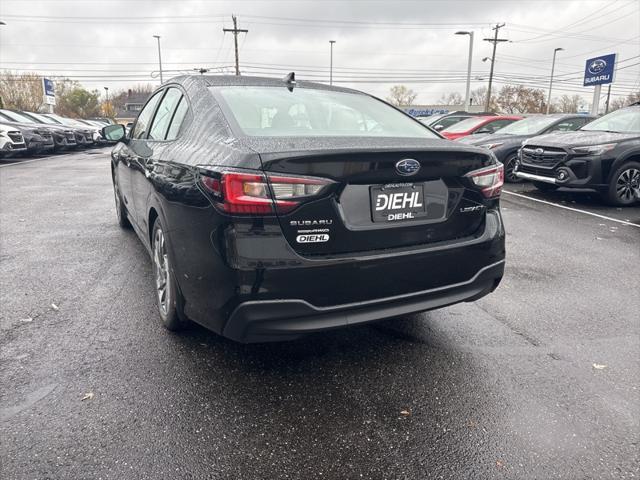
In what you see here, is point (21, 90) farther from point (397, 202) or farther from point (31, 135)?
point (397, 202)

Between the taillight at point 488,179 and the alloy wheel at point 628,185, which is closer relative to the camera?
the taillight at point 488,179

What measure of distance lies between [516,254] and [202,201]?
391cm

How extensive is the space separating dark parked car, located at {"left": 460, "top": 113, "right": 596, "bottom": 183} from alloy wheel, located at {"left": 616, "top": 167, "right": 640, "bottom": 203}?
242 centimetres

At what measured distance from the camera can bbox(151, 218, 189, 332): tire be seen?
2729mm

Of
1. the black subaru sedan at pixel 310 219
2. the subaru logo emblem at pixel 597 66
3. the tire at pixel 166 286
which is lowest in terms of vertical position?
the tire at pixel 166 286

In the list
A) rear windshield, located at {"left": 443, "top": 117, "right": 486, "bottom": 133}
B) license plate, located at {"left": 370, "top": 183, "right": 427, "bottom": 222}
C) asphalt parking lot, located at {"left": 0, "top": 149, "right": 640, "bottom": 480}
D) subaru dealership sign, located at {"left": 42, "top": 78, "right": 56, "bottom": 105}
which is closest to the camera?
asphalt parking lot, located at {"left": 0, "top": 149, "right": 640, "bottom": 480}

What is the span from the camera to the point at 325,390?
247 centimetres

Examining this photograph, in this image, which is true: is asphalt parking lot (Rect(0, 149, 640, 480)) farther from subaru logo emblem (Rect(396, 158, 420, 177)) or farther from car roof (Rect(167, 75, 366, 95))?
car roof (Rect(167, 75, 366, 95))

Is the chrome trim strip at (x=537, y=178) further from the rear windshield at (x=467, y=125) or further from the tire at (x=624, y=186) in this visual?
the rear windshield at (x=467, y=125)

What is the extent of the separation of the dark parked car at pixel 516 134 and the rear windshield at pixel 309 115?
7.47 meters

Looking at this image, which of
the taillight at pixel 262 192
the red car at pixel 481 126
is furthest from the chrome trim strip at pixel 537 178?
the taillight at pixel 262 192

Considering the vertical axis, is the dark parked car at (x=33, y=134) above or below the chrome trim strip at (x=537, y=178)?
above

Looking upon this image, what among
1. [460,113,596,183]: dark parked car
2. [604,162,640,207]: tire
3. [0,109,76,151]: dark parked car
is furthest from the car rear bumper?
[0,109,76,151]: dark parked car

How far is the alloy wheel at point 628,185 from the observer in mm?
7684
